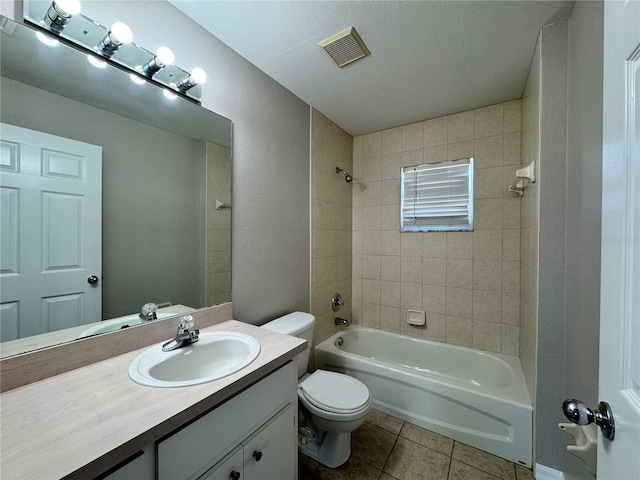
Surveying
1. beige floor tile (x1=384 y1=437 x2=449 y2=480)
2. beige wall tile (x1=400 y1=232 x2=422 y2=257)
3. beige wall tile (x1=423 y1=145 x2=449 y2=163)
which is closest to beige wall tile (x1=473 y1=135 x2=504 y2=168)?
beige wall tile (x1=423 y1=145 x2=449 y2=163)

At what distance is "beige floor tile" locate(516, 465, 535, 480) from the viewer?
1394mm

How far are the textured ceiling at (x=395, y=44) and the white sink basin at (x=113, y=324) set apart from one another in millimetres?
1463

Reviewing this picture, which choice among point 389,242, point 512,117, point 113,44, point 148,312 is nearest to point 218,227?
point 148,312

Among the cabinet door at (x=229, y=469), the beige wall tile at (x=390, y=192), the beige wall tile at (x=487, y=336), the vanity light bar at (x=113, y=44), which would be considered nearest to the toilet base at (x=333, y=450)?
the cabinet door at (x=229, y=469)

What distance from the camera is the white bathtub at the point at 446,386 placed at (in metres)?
1.51

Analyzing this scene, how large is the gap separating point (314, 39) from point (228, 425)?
1.82 meters

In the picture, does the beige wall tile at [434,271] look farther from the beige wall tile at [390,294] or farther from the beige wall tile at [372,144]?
the beige wall tile at [372,144]

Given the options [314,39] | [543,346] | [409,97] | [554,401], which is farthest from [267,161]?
[554,401]

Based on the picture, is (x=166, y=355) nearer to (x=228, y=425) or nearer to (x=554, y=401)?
(x=228, y=425)

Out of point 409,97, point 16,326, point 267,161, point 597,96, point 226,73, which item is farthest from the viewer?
point 409,97

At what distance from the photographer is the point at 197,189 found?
4.34 ft

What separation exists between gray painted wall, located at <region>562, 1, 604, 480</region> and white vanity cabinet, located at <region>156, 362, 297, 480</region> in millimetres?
1187

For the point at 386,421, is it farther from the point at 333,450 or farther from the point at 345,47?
the point at 345,47

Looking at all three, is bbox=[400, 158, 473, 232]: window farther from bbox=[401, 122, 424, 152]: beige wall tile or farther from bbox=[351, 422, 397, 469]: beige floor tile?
bbox=[351, 422, 397, 469]: beige floor tile
